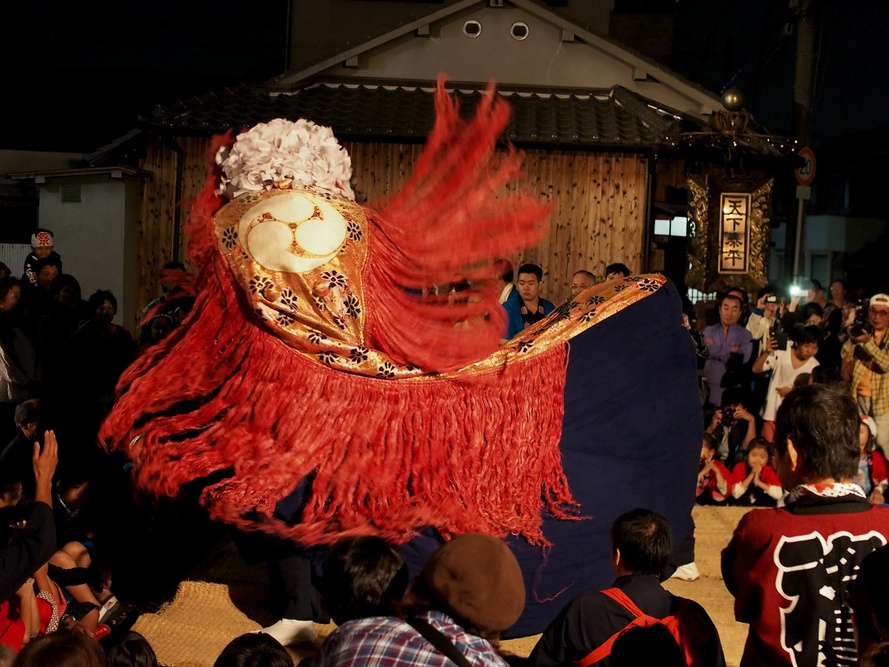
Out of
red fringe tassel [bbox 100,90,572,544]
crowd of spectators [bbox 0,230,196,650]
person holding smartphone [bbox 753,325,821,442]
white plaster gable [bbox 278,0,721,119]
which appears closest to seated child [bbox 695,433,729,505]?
person holding smartphone [bbox 753,325,821,442]

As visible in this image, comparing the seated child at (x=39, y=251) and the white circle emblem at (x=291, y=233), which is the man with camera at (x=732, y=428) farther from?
the seated child at (x=39, y=251)

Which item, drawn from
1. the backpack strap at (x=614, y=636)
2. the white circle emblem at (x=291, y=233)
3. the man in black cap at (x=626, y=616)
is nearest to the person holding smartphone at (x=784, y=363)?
the white circle emblem at (x=291, y=233)

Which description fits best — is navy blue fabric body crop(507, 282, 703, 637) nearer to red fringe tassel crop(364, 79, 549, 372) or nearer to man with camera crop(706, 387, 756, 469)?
red fringe tassel crop(364, 79, 549, 372)

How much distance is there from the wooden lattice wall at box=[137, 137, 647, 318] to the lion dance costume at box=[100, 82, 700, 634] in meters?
6.55

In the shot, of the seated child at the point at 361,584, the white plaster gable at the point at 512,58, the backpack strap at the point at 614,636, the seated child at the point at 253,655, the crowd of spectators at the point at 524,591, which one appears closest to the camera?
the crowd of spectators at the point at 524,591

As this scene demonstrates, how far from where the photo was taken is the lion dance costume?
376 cm

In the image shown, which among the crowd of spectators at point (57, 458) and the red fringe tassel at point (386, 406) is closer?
the crowd of spectators at point (57, 458)

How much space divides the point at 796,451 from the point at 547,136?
8351mm

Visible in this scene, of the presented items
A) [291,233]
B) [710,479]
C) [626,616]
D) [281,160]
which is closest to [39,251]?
[281,160]

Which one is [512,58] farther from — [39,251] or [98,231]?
[39,251]

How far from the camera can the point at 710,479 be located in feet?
20.4

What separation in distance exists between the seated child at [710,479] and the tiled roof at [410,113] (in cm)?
498

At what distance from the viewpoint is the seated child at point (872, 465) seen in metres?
6.28

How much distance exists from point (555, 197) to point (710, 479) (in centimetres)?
512
